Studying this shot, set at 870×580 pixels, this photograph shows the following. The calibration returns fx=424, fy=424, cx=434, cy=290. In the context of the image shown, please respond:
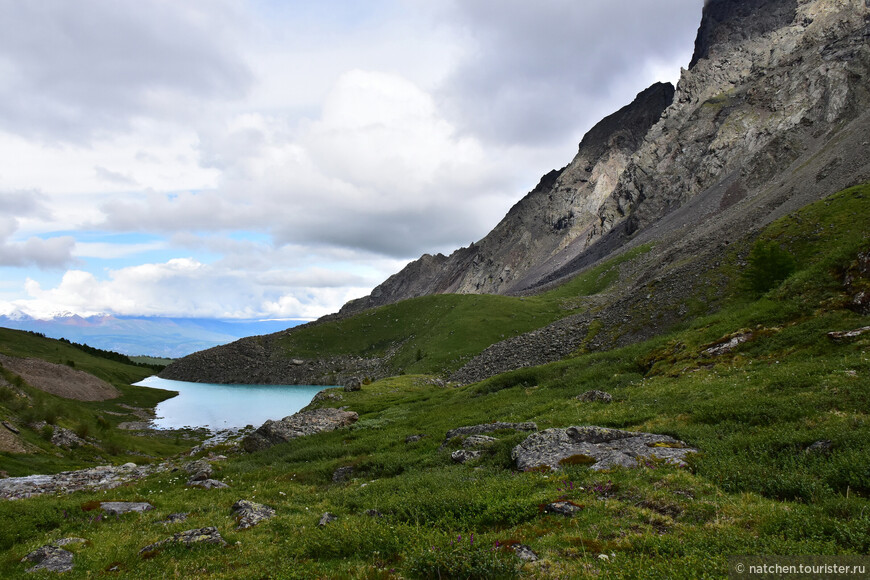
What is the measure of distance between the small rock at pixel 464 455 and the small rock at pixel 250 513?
25.8ft

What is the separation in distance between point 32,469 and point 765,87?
656ft

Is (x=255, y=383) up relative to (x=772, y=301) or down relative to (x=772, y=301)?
down

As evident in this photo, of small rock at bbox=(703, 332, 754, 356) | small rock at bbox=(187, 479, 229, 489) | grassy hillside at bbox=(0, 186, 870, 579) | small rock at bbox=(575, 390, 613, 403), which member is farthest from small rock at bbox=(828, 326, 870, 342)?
small rock at bbox=(187, 479, 229, 489)

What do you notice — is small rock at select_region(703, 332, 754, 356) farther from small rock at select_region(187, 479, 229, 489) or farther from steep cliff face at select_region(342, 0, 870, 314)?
steep cliff face at select_region(342, 0, 870, 314)

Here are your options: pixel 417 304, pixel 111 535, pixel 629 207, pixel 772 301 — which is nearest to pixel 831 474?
pixel 111 535

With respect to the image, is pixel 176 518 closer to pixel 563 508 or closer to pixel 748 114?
pixel 563 508

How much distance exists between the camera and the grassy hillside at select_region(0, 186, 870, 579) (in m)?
8.21

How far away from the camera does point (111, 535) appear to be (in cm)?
1327

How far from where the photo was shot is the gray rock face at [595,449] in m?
14.0

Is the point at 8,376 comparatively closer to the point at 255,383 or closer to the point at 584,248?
the point at 255,383

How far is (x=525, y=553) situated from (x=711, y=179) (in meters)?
162

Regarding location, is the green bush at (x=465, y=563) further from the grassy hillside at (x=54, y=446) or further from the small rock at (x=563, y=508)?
the grassy hillside at (x=54, y=446)

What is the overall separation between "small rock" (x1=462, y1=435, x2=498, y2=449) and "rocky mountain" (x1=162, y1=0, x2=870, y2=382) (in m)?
33.1

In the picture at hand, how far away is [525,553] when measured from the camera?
8.55 meters
